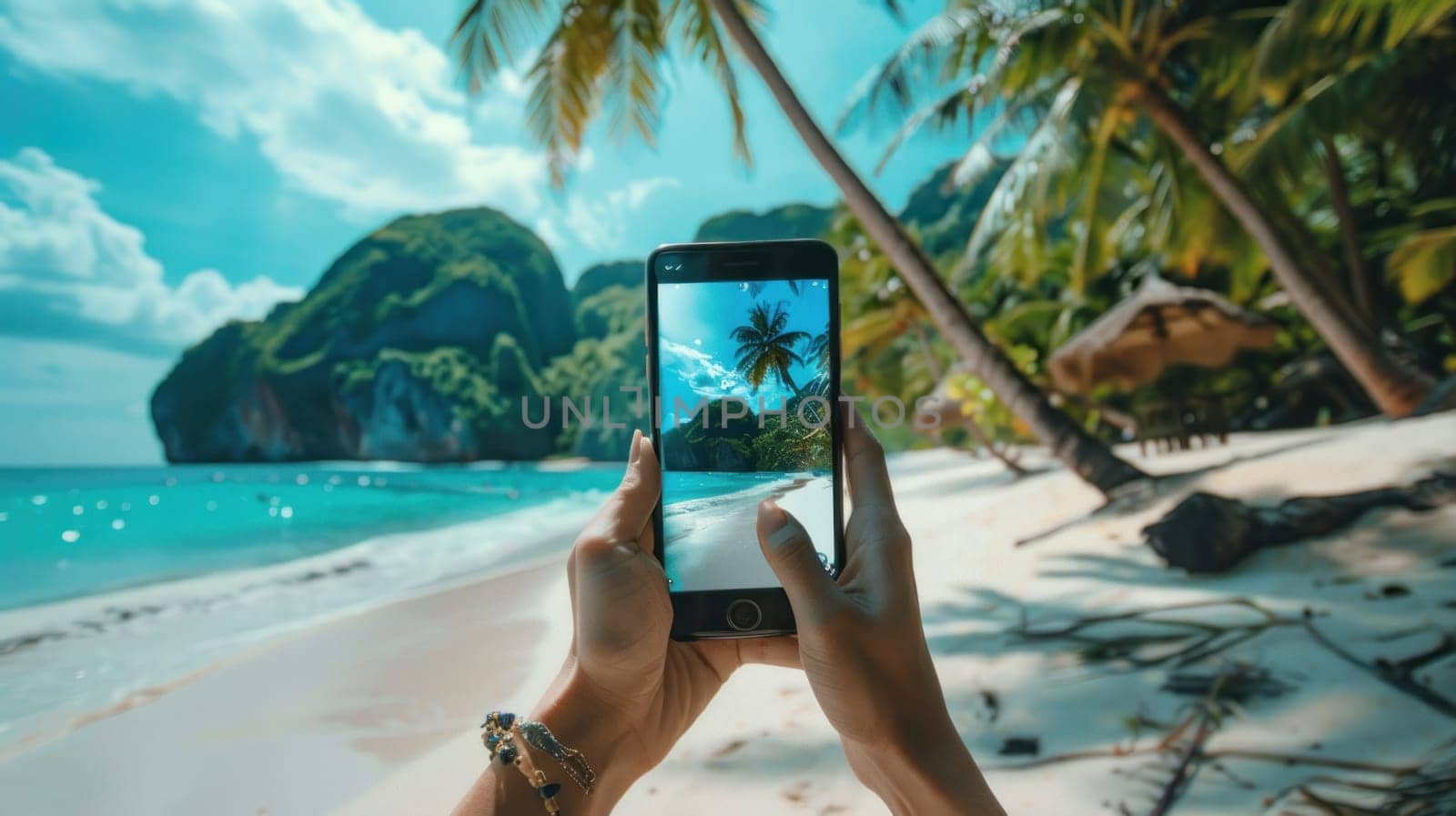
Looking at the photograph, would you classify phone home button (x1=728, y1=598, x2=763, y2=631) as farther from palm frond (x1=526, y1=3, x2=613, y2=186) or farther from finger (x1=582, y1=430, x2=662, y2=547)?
palm frond (x1=526, y1=3, x2=613, y2=186)

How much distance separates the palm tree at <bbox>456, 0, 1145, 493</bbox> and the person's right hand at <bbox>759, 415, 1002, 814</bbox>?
362 cm

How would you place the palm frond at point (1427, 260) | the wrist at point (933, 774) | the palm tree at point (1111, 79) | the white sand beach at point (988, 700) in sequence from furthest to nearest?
the palm frond at point (1427, 260) → the palm tree at point (1111, 79) → the white sand beach at point (988, 700) → the wrist at point (933, 774)

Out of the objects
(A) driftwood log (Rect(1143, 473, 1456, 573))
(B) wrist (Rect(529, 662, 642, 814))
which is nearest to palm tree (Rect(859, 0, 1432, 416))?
(A) driftwood log (Rect(1143, 473, 1456, 573))

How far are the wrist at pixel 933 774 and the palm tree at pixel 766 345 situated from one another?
0.50 meters

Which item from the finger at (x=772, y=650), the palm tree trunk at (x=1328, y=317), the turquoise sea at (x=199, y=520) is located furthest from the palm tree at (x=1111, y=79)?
the turquoise sea at (x=199, y=520)

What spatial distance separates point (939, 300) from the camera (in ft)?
13.8

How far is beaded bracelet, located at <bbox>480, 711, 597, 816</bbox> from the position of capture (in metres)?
0.76

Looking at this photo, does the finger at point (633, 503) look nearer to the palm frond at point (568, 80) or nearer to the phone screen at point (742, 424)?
the phone screen at point (742, 424)

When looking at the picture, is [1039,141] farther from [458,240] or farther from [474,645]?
[458,240]

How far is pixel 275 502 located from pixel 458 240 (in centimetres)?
3469

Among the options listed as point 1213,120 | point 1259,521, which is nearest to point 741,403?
point 1259,521

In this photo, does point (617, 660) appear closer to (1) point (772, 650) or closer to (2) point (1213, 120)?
(1) point (772, 650)

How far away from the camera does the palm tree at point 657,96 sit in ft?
13.5

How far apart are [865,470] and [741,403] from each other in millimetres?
231
